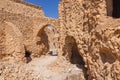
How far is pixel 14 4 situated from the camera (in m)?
19.0

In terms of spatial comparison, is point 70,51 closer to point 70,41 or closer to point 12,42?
point 70,41

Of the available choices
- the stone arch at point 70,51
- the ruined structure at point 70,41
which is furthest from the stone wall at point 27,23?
the stone arch at point 70,51

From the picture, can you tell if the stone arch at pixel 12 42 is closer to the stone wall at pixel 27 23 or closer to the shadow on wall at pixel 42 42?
the stone wall at pixel 27 23

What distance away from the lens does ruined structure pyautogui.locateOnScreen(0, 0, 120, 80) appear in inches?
296

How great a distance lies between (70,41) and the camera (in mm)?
12609

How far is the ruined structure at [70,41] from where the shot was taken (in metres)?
7.51

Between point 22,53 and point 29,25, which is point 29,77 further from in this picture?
point 29,25

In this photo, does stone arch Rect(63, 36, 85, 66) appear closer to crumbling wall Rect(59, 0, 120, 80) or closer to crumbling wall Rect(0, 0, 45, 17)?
crumbling wall Rect(59, 0, 120, 80)

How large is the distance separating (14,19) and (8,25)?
135 cm

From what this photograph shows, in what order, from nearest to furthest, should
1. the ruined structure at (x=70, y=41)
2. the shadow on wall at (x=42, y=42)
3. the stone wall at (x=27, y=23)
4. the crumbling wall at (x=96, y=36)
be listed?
the crumbling wall at (x=96, y=36) → the ruined structure at (x=70, y=41) → the stone wall at (x=27, y=23) → the shadow on wall at (x=42, y=42)

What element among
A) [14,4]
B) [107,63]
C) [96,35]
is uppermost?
[14,4]

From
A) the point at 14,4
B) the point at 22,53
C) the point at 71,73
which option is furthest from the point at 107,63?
the point at 14,4

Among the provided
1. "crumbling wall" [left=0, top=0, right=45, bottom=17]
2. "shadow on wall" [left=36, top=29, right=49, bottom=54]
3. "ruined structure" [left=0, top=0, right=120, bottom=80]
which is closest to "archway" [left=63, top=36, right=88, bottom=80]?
"ruined structure" [left=0, top=0, right=120, bottom=80]

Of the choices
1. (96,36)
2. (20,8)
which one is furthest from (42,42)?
(96,36)
